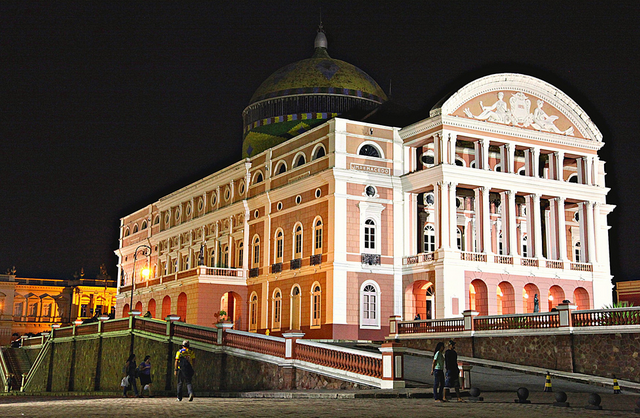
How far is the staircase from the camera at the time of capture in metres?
52.0

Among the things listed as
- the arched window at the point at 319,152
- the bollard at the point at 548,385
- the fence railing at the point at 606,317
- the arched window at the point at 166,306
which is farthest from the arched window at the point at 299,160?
the bollard at the point at 548,385

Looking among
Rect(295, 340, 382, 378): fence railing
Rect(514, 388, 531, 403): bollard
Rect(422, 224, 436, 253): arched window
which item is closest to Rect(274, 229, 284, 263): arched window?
Rect(422, 224, 436, 253): arched window

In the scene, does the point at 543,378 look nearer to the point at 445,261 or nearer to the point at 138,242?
the point at 445,261

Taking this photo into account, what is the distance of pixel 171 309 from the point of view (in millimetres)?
49281

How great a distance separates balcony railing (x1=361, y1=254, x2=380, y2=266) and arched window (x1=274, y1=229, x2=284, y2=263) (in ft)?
20.4

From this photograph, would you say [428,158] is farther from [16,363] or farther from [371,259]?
[16,363]

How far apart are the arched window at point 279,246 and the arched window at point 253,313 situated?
299 cm

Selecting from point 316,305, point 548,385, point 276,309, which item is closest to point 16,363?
point 276,309

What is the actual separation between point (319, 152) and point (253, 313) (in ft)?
34.5

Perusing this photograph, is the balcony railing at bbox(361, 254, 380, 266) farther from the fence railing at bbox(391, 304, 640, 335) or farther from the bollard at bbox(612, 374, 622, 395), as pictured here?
the bollard at bbox(612, 374, 622, 395)

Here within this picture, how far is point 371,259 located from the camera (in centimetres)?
3959

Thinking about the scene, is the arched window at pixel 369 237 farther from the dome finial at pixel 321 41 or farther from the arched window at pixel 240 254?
the dome finial at pixel 321 41

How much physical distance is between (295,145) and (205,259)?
40.0ft

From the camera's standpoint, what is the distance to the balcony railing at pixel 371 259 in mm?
39531
